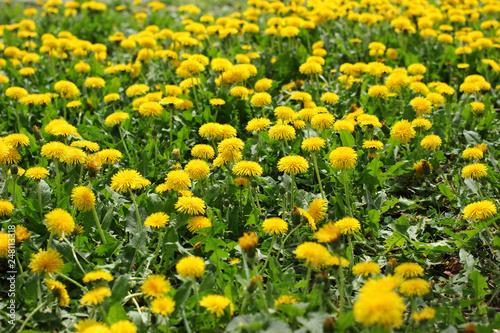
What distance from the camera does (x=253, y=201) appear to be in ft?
10.7

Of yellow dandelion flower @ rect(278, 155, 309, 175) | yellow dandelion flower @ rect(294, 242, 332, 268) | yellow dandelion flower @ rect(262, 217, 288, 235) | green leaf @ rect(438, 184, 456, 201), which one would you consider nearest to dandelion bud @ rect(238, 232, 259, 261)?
yellow dandelion flower @ rect(294, 242, 332, 268)

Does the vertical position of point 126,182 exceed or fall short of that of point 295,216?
it exceeds it

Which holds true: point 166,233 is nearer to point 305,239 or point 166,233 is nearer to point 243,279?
point 243,279

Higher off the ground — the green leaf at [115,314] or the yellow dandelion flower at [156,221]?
the yellow dandelion flower at [156,221]

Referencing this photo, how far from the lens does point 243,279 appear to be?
2.55 m

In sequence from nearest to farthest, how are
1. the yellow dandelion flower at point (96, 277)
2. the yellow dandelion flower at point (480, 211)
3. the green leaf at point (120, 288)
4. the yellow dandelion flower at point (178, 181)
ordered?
the yellow dandelion flower at point (96, 277) → the green leaf at point (120, 288) → the yellow dandelion flower at point (480, 211) → the yellow dandelion flower at point (178, 181)

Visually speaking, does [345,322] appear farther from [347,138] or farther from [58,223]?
[347,138]

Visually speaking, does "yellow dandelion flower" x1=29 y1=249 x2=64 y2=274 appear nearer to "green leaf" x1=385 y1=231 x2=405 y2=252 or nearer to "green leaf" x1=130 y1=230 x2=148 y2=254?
"green leaf" x1=130 y1=230 x2=148 y2=254

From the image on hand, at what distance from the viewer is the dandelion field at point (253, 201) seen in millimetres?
2410

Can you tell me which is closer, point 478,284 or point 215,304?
point 215,304

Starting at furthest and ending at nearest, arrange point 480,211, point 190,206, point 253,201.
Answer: point 253,201 → point 190,206 → point 480,211

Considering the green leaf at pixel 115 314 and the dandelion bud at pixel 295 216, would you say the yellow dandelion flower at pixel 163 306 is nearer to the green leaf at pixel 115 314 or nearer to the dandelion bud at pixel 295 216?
the green leaf at pixel 115 314

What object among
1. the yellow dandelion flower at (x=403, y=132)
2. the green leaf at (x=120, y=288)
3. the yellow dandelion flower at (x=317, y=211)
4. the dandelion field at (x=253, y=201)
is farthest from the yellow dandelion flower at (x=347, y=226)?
the green leaf at (x=120, y=288)

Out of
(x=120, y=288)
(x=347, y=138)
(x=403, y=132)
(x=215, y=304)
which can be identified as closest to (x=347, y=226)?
(x=215, y=304)
